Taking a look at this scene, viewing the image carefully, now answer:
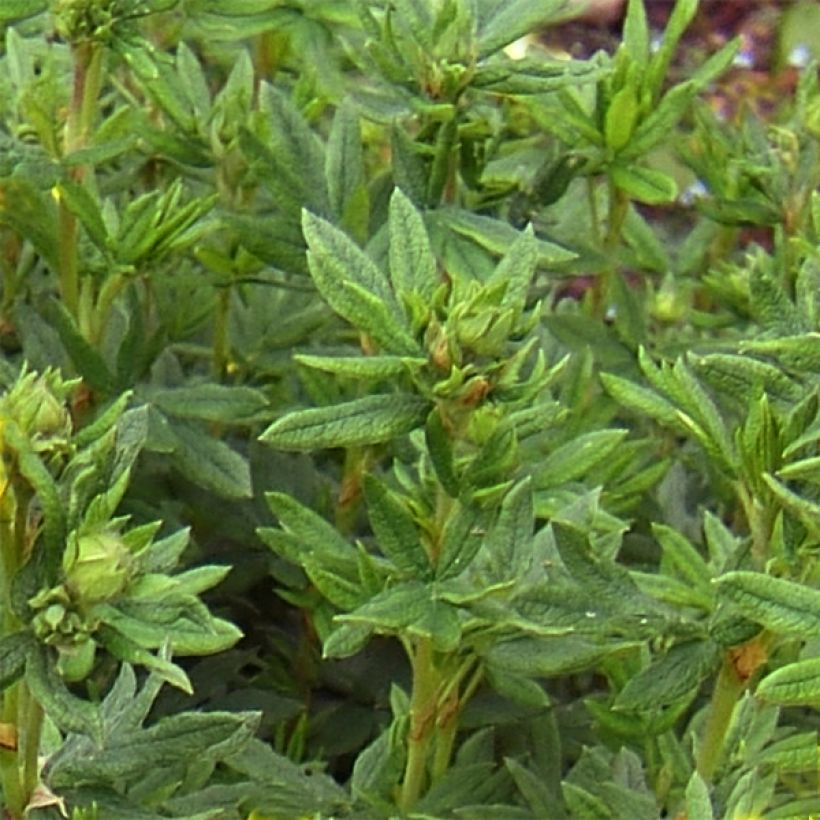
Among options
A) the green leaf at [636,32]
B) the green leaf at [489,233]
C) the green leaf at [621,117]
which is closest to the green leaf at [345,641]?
the green leaf at [489,233]

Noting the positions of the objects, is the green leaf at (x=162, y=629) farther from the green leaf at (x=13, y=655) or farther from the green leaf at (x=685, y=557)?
the green leaf at (x=685, y=557)

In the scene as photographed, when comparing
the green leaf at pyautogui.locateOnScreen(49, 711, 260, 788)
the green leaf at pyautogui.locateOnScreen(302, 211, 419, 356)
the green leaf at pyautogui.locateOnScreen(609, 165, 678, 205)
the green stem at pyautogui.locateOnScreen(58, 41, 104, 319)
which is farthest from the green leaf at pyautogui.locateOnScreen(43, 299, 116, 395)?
the green leaf at pyautogui.locateOnScreen(609, 165, 678, 205)

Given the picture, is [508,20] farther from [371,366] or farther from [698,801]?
[698,801]

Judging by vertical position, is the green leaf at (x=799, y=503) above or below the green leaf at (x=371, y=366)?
below

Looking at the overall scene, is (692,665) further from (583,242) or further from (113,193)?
(113,193)

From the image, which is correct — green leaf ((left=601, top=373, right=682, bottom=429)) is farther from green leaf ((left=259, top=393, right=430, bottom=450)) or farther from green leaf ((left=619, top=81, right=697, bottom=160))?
green leaf ((left=619, top=81, right=697, bottom=160))

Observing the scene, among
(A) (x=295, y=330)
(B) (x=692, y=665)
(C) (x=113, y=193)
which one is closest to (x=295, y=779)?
(B) (x=692, y=665)
